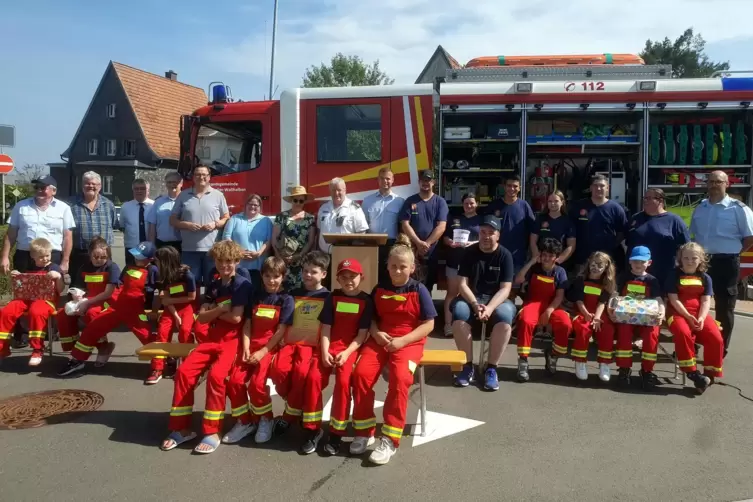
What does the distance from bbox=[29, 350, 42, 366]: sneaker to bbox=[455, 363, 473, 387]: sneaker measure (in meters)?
3.96

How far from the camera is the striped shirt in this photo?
6371mm

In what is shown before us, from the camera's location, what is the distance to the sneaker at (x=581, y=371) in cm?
516

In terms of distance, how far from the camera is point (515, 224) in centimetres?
614

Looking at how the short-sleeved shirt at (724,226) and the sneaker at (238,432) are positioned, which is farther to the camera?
→ the short-sleeved shirt at (724,226)

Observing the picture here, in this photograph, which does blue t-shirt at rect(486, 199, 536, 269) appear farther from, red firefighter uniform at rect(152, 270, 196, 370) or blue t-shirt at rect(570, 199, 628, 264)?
red firefighter uniform at rect(152, 270, 196, 370)

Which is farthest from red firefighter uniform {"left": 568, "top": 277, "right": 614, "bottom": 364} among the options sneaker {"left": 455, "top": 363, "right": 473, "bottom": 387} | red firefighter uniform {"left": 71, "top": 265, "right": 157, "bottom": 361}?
red firefighter uniform {"left": 71, "top": 265, "right": 157, "bottom": 361}

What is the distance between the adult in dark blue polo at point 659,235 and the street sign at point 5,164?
10518 mm

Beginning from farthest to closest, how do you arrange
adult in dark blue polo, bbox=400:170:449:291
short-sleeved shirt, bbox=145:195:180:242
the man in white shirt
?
the man in white shirt, short-sleeved shirt, bbox=145:195:180:242, adult in dark blue polo, bbox=400:170:449:291

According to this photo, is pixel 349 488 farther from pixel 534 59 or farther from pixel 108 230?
pixel 534 59

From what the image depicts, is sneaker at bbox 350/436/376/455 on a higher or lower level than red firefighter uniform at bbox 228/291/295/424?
lower

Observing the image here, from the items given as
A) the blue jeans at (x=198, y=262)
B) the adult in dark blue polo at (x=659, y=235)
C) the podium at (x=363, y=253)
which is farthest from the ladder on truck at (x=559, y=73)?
the blue jeans at (x=198, y=262)

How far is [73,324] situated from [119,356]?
2.04 feet

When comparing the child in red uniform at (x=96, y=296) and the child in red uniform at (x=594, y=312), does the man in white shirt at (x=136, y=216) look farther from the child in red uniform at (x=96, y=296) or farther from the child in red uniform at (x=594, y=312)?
the child in red uniform at (x=594, y=312)

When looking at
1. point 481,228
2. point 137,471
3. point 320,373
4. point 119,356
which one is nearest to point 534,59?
point 481,228
